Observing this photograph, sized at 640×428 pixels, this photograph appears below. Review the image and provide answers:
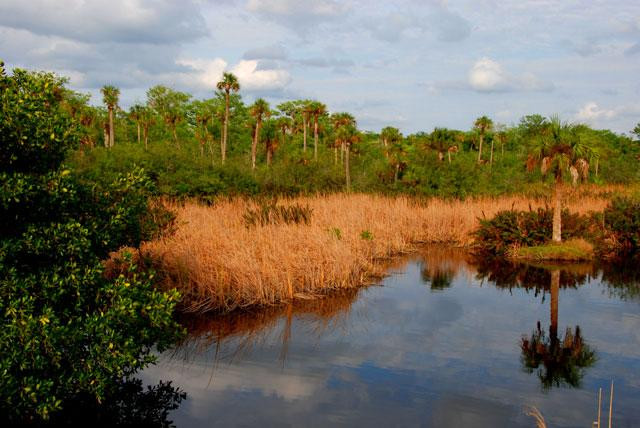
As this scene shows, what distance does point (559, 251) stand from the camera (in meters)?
18.8

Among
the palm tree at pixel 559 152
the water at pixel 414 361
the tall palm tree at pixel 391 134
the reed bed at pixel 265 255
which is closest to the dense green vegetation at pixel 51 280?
→ the water at pixel 414 361

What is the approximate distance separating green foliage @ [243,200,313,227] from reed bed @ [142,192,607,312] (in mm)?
195

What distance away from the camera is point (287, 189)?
30812mm

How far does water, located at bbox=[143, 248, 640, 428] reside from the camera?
7367 mm

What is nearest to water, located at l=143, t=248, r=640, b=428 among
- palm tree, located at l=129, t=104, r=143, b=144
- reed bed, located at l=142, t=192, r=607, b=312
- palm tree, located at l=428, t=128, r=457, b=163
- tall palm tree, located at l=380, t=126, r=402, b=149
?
reed bed, located at l=142, t=192, r=607, b=312

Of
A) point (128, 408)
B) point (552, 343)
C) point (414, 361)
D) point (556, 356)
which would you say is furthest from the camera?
point (552, 343)

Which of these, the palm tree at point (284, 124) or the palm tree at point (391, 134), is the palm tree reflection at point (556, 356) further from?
the palm tree at point (284, 124)

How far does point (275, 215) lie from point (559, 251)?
9163 millimetres

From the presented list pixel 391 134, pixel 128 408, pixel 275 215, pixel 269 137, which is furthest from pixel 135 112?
pixel 128 408

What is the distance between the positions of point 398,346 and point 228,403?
3532 mm

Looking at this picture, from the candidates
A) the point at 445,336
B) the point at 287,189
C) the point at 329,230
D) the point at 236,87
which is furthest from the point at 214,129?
the point at 445,336

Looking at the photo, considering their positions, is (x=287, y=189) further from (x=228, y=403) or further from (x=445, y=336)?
(x=228, y=403)

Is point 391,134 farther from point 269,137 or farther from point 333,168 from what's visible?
point 333,168

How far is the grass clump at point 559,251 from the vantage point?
18781 mm
